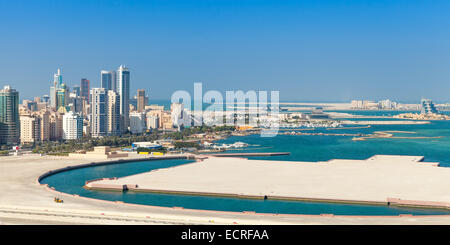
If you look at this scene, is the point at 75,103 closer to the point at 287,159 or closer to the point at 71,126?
the point at 71,126

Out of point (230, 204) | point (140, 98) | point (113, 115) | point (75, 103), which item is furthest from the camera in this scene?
point (140, 98)

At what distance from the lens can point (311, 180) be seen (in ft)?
54.2

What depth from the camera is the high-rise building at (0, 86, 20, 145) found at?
100ft

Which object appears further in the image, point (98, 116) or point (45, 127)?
point (98, 116)

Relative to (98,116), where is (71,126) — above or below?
below

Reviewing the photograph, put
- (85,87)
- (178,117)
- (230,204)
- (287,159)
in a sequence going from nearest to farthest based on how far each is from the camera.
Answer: (230,204) < (287,159) < (178,117) < (85,87)

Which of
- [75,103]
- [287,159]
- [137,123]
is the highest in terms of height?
[75,103]

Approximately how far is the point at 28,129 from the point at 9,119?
1.37 metres

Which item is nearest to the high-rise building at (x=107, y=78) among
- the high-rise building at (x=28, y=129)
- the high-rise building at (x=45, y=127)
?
the high-rise building at (x=45, y=127)

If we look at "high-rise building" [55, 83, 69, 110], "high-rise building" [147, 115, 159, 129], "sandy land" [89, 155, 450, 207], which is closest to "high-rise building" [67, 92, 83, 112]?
"high-rise building" [55, 83, 69, 110]

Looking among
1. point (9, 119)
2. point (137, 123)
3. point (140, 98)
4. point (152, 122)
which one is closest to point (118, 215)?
point (9, 119)

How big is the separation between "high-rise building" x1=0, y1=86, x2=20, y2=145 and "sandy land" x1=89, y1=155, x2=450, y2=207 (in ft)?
47.9
